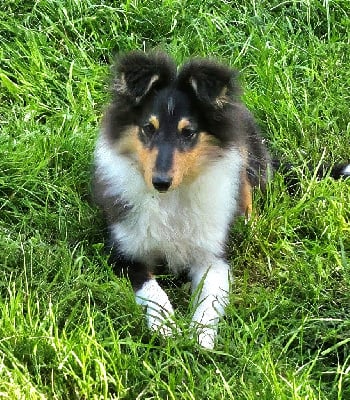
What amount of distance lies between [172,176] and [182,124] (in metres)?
0.27

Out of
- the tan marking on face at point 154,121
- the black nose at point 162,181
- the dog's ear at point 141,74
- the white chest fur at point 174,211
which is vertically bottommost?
the white chest fur at point 174,211

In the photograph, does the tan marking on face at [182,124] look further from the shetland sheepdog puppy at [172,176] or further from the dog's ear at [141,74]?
the dog's ear at [141,74]

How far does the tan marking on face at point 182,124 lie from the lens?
3.74m

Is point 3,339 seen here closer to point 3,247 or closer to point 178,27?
point 3,247

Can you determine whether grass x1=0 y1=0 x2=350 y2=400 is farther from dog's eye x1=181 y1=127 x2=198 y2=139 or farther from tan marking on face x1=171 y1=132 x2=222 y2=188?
dog's eye x1=181 y1=127 x2=198 y2=139

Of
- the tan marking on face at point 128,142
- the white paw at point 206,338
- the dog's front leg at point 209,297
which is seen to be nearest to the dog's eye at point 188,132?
the tan marking on face at point 128,142

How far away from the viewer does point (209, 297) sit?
3.85 m

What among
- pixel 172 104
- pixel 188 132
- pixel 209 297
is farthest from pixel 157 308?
pixel 172 104

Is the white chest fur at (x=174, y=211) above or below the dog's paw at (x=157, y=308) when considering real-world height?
above

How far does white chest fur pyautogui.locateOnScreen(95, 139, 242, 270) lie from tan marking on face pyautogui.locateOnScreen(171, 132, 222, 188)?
0.05m

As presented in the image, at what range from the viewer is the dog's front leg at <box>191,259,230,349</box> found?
3553 millimetres

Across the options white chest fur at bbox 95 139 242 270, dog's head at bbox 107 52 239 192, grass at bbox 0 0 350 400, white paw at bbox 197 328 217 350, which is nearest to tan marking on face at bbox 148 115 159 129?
dog's head at bbox 107 52 239 192

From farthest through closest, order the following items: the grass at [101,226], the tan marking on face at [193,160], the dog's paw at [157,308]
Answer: the tan marking on face at [193,160] < the dog's paw at [157,308] < the grass at [101,226]

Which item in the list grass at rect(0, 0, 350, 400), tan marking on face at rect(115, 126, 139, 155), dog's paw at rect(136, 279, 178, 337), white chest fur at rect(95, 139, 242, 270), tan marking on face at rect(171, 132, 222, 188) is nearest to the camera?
grass at rect(0, 0, 350, 400)
